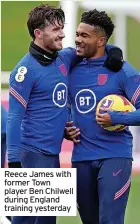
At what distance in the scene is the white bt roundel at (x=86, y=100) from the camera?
5.94 m

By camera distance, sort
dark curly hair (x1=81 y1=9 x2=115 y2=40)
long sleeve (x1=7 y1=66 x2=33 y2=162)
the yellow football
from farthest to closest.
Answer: dark curly hair (x1=81 y1=9 x2=115 y2=40)
the yellow football
long sleeve (x1=7 y1=66 x2=33 y2=162)

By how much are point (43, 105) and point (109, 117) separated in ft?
1.50

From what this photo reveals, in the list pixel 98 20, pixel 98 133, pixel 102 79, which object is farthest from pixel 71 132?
pixel 98 20

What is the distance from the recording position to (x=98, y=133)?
5938mm

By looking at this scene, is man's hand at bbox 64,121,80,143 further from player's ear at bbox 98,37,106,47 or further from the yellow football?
player's ear at bbox 98,37,106,47

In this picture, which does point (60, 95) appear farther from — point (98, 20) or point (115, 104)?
point (98, 20)

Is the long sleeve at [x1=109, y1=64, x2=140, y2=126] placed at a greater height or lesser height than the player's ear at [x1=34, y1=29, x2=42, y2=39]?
lesser

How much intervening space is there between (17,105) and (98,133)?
0.61 m

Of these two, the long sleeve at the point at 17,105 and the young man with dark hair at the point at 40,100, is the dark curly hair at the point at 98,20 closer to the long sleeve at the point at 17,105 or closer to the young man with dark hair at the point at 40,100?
the young man with dark hair at the point at 40,100

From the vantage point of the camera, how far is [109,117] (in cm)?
580

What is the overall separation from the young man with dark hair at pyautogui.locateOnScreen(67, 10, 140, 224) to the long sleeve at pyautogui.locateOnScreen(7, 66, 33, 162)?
1.25ft

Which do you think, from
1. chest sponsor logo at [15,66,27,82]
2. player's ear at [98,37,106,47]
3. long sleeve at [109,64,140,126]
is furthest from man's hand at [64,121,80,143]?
player's ear at [98,37,106,47]

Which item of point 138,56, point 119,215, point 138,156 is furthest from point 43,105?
point 138,56

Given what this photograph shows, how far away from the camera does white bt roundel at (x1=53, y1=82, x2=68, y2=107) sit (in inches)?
230
